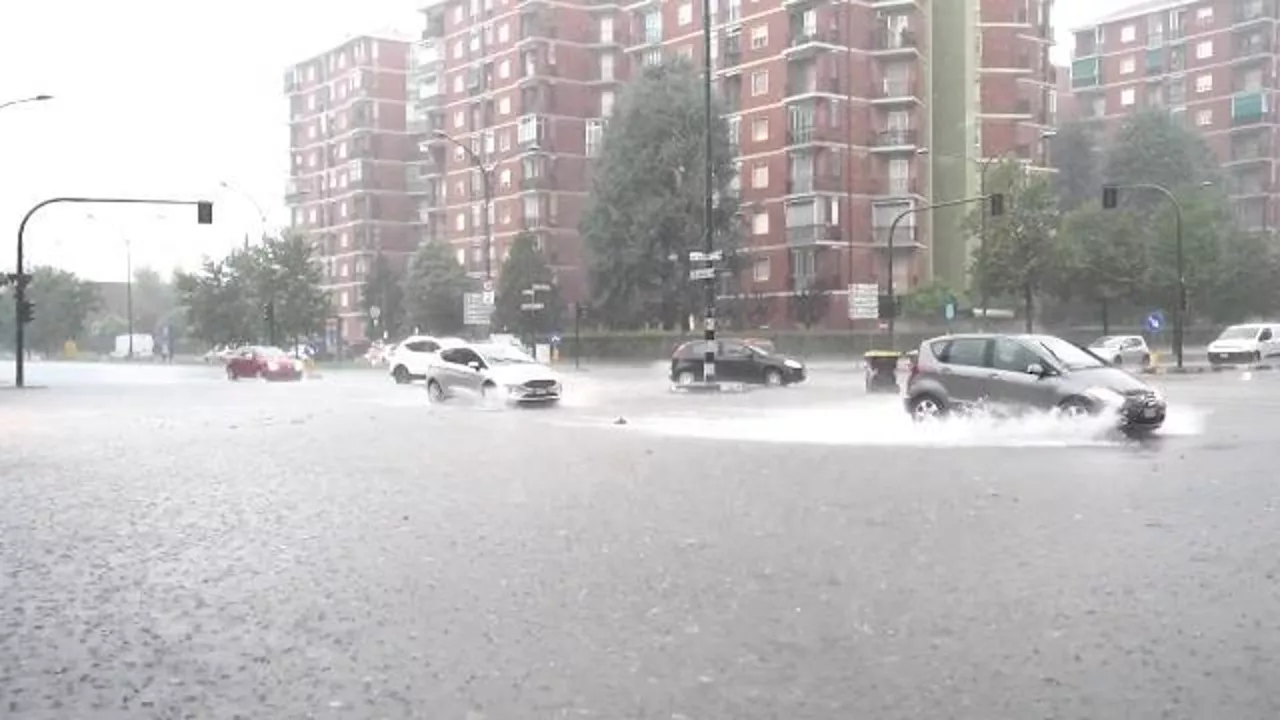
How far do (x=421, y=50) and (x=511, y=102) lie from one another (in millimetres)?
16667

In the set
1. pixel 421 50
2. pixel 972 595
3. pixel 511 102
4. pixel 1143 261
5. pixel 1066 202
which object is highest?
pixel 421 50

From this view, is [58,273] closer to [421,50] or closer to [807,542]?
[421,50]

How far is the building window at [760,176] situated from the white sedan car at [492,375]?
142ft

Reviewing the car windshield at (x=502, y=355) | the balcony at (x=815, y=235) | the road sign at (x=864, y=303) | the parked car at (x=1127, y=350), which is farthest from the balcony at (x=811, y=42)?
the car windshield at (x=502, y=355)

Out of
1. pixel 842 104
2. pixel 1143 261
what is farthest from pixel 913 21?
pixel 1143 261

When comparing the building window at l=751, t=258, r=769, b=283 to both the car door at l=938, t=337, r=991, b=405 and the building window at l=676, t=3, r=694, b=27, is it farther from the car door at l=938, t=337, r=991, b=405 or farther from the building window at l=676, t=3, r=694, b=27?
the car door at l=938, t=337, r=991, b=405

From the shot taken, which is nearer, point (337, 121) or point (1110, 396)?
point (1110, 396)

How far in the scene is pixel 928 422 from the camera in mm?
18188

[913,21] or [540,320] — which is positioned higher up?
[913,21]

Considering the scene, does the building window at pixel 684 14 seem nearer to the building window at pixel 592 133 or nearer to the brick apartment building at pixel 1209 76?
the building window at pixel 592 133

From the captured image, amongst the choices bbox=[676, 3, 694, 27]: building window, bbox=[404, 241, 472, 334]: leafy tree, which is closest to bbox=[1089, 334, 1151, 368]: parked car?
bbox=[676, 3, 694, 27]: building window

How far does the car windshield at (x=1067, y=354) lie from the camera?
55.4 ft

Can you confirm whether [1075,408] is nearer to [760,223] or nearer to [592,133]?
[760,223]

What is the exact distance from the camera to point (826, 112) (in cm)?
6738
